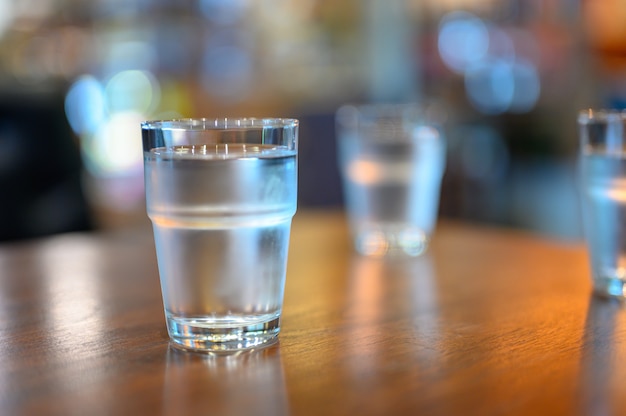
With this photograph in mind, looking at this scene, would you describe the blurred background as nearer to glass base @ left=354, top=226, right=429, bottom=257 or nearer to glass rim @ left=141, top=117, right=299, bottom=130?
glass base @ left=354, top=226, right=429, bottom=257

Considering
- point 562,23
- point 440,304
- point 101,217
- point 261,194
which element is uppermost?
point 562,23

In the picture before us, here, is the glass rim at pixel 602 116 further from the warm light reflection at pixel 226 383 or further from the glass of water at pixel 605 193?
the warm light reflection at pixel 226 383

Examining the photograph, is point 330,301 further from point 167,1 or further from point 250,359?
point 167,1

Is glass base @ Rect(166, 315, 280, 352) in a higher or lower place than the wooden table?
higher

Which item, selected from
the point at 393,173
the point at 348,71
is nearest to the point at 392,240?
A: the point at 393,173

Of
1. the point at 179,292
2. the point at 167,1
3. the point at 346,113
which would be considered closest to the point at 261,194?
the point at 179,292

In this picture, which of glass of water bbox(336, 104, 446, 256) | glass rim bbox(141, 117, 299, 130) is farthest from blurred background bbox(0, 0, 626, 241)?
glass rim bbox(141, 117, 299, 130)
